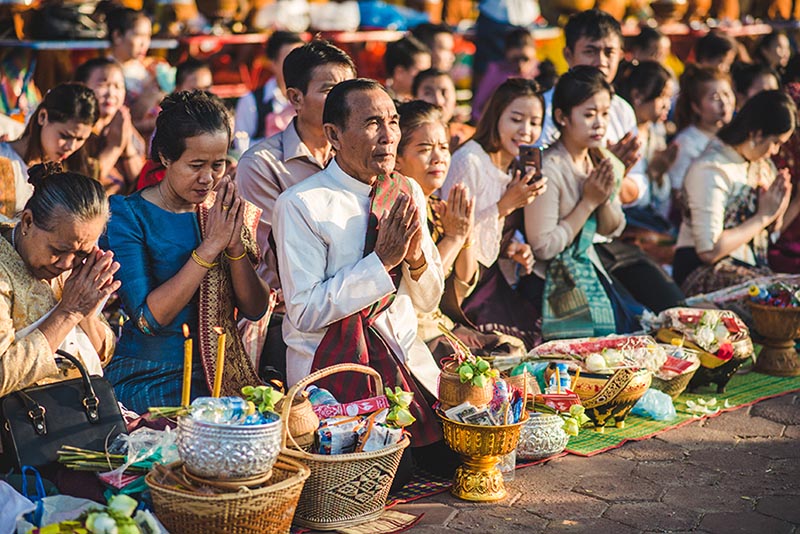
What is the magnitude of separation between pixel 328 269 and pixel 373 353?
14.4 inches

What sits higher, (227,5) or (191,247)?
(227,5)

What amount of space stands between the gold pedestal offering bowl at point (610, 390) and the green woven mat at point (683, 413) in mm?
101

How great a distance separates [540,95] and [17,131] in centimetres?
293

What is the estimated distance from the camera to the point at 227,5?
381 inches

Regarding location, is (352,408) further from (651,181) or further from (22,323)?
(651,181)

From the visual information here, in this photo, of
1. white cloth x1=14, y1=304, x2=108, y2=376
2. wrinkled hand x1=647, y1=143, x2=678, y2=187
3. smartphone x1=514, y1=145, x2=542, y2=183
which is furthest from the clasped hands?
wrinkled hand x1=647, y1=143, x2=678, y2=187

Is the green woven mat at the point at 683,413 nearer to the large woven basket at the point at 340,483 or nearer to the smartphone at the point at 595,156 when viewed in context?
the large woven basket at the point at 340,483

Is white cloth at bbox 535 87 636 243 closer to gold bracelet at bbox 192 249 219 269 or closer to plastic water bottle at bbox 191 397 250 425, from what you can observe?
gold bracelet at bbox 192 249 219 269

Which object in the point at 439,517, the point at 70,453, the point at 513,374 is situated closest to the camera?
the point at 70,453

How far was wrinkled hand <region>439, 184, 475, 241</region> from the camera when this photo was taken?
183 inches

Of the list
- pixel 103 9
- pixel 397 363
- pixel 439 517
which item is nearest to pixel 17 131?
pixel 103 9

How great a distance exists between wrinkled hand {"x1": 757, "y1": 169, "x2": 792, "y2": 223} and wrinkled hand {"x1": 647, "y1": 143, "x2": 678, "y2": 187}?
4.25 feet

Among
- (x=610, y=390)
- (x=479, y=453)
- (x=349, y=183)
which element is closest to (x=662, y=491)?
(x=610, y=390)

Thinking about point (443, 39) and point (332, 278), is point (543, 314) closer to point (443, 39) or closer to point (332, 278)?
point (332, 278)
